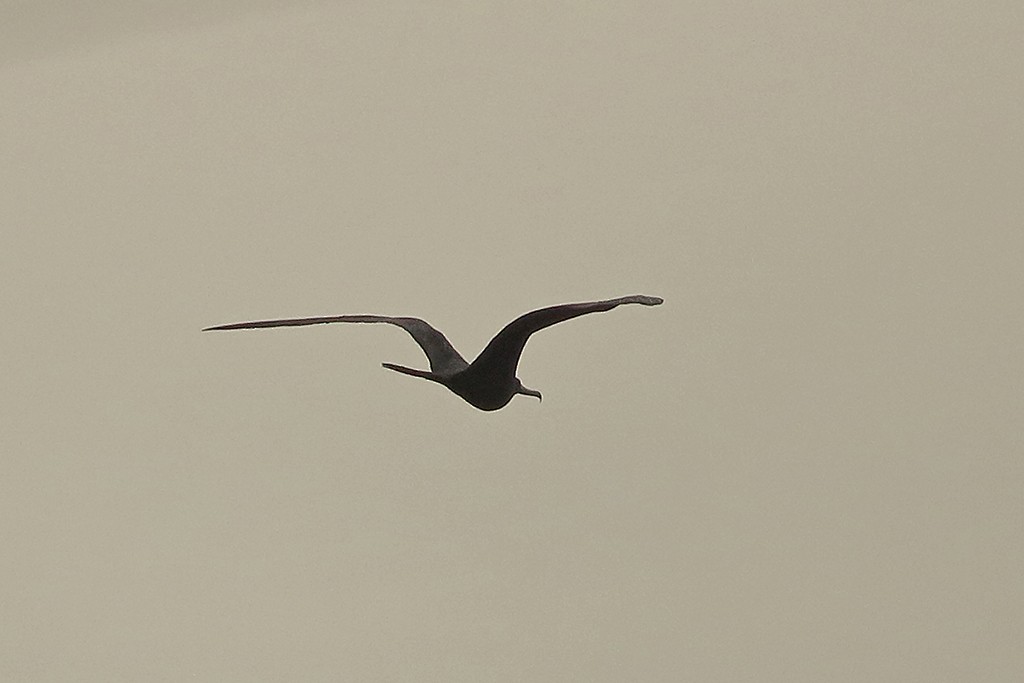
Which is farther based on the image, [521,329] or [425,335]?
[425,335]

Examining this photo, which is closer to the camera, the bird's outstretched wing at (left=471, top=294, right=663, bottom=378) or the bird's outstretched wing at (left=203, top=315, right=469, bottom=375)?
the bird's outstretched wing at (left=471, top=294, right=663, bottom=378)

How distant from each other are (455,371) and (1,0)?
150 centimetres

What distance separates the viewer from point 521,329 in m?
0.74

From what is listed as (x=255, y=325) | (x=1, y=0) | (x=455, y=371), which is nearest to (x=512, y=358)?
(x=455, y=371)

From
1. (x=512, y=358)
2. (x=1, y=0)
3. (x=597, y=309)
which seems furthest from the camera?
(x=1, y=0)

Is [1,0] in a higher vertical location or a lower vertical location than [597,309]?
higher

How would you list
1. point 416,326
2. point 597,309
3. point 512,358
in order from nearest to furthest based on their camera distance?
point 597,309, point 512,358, point 416,326

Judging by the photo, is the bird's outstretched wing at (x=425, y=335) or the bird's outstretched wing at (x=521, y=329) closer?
the bird's outstretched wing at (x=521, y=329)

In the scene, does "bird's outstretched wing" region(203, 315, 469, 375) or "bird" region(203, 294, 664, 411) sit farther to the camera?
"bird's outstretched wing" region(203, 315, 469, 375)

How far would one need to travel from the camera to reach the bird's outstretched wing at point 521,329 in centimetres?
66

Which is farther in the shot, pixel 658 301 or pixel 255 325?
pixel 255 325

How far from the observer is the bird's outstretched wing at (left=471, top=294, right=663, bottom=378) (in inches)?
26.1

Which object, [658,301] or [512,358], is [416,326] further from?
[658,301]

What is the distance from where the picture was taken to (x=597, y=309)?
0.66m
